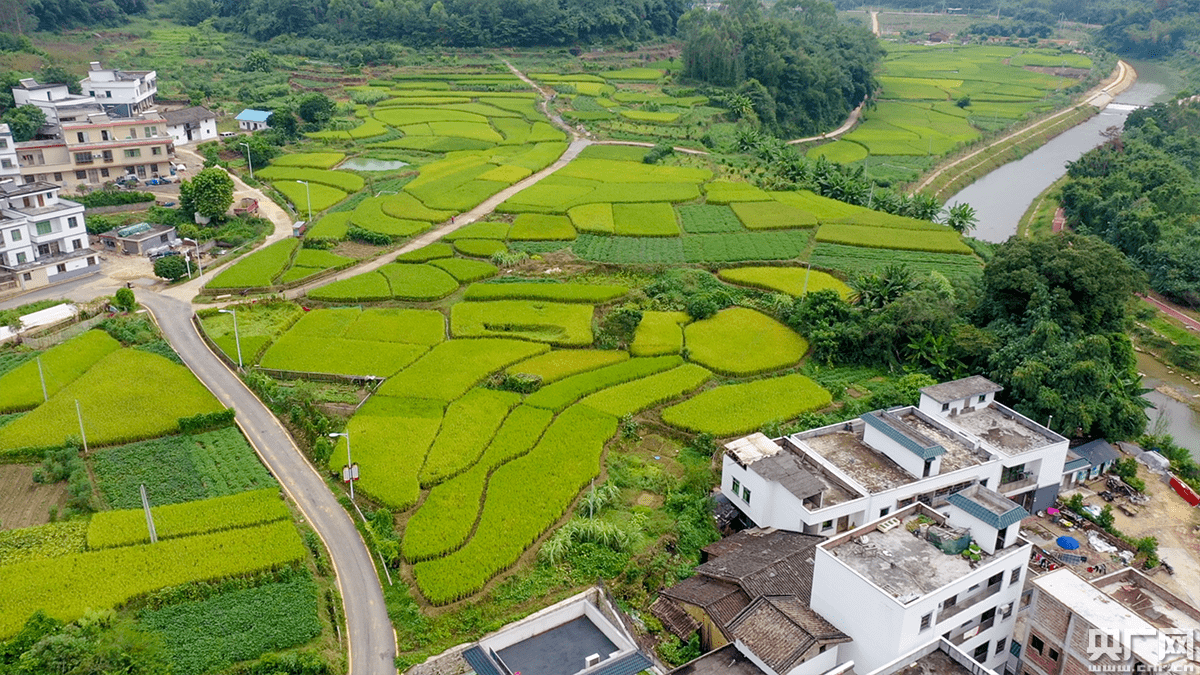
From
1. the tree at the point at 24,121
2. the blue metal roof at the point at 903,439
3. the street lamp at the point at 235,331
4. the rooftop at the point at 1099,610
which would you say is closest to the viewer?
the rooftop at the point at 1099,610

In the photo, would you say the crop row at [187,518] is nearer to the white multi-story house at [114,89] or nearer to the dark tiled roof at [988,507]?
the dark tiled roof at [988,507]

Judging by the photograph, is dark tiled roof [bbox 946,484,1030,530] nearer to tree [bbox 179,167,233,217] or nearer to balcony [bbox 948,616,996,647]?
balcony [bbox 948,616,996,647]

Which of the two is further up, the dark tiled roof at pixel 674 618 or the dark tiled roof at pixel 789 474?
the dark tiled roof at pixel 789 474

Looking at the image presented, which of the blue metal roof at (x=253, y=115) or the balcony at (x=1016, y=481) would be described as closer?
the balcony at (x=1016, y=481)

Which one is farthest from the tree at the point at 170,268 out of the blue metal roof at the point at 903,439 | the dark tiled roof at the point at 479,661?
the blue metal roof at the point at 903,439

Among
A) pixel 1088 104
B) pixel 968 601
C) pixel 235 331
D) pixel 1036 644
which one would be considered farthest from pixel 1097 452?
pixel 1088 104

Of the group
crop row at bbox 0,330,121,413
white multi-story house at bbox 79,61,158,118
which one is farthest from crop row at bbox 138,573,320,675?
white multi-story house at bbox 79,61,158,118

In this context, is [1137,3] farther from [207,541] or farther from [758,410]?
[207,541]

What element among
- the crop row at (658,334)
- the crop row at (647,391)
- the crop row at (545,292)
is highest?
the crop row at (545,292)
